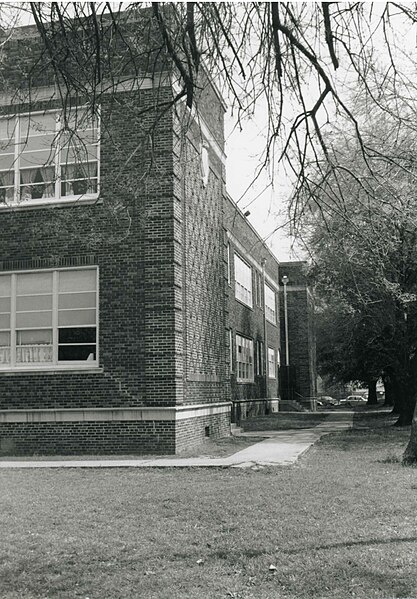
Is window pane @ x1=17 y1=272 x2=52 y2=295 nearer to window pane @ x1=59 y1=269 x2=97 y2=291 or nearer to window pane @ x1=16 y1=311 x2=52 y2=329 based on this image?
window pane @ x1=59 y1=269 x2=97 y2=291

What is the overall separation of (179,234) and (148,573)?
1091 centimetres

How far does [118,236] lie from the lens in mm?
16109

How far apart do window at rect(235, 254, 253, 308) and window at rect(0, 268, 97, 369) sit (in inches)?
558

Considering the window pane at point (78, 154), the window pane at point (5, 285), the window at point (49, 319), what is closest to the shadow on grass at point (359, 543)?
the window pane at point (78, 154)

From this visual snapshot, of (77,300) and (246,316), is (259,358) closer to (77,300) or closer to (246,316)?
(246,316)

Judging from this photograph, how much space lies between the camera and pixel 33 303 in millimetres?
16484

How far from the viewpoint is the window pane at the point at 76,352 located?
52.8 ft

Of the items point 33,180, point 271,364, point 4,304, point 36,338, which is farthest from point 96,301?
point 271,364

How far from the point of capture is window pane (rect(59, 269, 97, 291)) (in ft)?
53.4

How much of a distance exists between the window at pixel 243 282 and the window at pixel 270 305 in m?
5.64

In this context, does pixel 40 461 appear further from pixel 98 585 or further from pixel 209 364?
pixel 98 585

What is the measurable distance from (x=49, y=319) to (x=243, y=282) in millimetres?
16584

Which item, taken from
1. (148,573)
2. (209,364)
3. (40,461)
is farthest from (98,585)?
(209,364)

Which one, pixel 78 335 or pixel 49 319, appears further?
pixel 49 319
